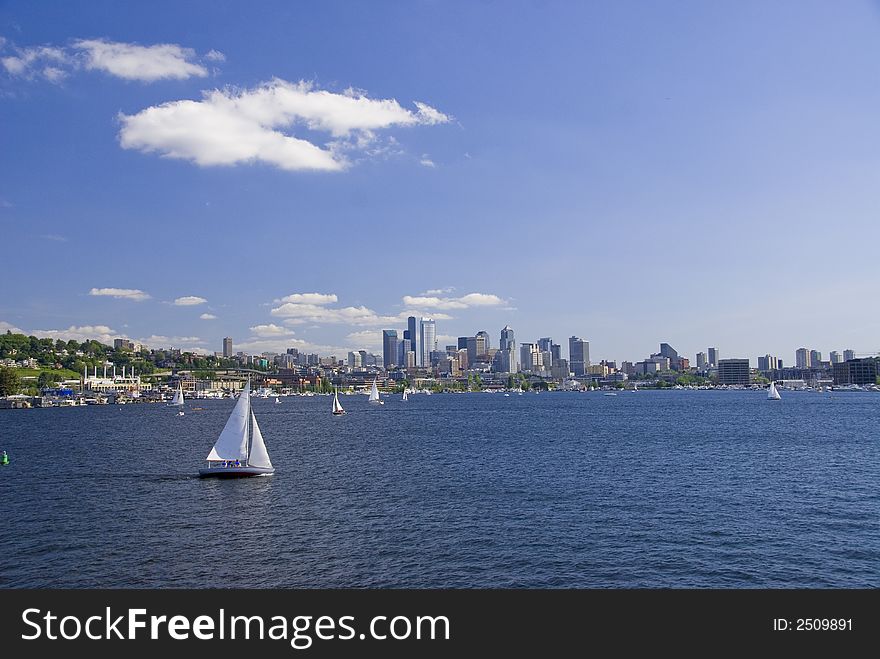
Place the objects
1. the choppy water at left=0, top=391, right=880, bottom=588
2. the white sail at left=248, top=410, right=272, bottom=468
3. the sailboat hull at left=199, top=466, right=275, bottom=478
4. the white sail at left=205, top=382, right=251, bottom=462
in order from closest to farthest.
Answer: the choppy water at left=0, top=391, right=880, bottom=588 < the sailboat hull at left=199, top=466, right=275, bottom=478 < the white sail at left=205, top=382, right=251, bottom=462 < the white sail at left=248, top=410, right=272, bottom=468

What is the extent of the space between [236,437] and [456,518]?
29829 millimetres

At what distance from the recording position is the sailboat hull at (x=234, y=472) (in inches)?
2598

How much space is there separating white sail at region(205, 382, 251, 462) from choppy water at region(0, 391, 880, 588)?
3.73 m

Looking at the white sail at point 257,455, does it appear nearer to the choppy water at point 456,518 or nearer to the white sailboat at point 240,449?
the white sailboat at point 240,449

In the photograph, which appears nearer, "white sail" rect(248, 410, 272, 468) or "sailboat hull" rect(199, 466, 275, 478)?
"sailboat hull" rect(199, 466, 275, 478)

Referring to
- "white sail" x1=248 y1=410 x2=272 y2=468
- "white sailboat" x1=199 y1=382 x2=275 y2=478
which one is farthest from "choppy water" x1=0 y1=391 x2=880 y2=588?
"white sail" x1=248 y1=410 x2=272 y2=468

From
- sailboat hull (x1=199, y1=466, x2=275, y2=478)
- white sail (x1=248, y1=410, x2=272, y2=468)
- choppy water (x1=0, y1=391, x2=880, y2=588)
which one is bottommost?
choppy water (x1=0, y1=391, x2=880, y2=588)

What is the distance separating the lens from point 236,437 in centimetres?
6938

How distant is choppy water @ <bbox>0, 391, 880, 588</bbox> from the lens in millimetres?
36125

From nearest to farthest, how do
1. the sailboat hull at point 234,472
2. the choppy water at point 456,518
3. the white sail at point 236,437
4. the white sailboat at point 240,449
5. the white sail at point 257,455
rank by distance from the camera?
1. the choppy water at point 456,518
2. the sailboat hull at point 234,472
3. the white sailboat at point 240,449
4. the white sail at point 236,437
5. the white sail at point 257,455

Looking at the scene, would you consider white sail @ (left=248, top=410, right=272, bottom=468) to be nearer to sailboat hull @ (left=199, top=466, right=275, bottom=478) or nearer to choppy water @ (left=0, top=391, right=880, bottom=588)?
sailboat hull @ (left=199, top=466, right=275, bottom=478)

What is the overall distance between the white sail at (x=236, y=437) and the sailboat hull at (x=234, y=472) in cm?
125

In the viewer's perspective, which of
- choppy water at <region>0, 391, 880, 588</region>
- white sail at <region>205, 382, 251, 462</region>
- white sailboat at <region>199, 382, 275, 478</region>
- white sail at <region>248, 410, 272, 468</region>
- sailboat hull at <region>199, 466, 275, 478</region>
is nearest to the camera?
choppy water at <region>0, 391, 880, 588</region>

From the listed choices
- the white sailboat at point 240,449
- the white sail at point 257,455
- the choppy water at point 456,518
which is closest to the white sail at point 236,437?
the white sailboat at point 240,449
